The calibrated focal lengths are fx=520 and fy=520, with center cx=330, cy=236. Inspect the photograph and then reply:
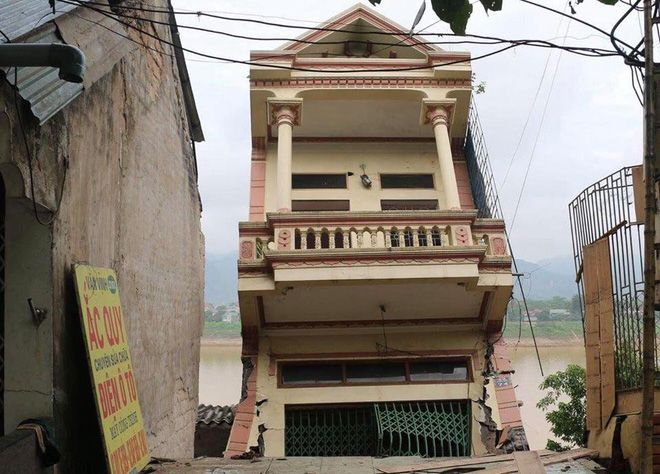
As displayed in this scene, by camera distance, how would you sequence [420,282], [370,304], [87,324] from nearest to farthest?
[87,324] → [420,282] → [370,304]

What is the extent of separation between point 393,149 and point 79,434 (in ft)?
26.1

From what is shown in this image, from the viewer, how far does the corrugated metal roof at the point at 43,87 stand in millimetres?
3467

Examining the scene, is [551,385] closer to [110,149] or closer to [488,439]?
[488,439]

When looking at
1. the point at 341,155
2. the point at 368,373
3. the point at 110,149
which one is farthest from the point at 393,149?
the point at 110,149

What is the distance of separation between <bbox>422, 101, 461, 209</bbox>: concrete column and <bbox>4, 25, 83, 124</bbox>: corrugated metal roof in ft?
20.0

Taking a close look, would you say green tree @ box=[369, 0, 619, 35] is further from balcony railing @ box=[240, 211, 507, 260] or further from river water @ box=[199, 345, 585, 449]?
river water @ box=[199, 345, 585, 449]

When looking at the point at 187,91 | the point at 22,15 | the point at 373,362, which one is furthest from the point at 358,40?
the point at 22,15

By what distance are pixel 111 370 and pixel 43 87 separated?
7.66ft

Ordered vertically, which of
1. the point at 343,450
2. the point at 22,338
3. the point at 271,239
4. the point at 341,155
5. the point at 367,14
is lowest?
the point at 343,450

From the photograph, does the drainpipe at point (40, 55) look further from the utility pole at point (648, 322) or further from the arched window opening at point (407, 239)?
the arched window opening at point (407, 239)

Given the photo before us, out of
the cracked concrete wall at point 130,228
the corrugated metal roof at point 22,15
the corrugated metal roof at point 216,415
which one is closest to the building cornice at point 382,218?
the cracked concrete wall at point 130,228

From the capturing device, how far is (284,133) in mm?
9164

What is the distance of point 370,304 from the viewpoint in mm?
8508

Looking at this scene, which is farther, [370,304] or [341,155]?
[341,155]
